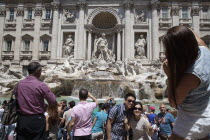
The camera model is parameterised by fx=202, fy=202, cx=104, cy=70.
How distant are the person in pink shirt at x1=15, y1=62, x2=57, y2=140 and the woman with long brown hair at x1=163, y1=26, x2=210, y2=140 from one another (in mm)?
1907

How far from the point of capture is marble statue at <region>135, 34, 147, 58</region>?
85.9ft

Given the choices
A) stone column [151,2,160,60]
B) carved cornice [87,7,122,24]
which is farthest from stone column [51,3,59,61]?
stone column [151,2,160,60]

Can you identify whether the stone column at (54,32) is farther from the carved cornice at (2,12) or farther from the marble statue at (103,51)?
the carved cornice at (2,12)

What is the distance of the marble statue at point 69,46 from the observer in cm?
2671

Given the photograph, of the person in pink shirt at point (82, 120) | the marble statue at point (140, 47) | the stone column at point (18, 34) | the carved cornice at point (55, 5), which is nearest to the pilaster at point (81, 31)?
the carved cornice at point (55, 5)

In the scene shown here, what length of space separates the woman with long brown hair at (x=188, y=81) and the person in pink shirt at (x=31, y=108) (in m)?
1.91

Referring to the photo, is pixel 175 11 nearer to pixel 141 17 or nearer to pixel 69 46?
pixel 141 17

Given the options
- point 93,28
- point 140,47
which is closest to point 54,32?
point 93,28

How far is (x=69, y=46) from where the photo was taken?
26938 millimetres

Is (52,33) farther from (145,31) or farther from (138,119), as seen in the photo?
(138,119)

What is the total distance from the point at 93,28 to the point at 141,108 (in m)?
24.9

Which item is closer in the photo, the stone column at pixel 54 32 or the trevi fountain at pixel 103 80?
the trevi fountain at pixel 103 80

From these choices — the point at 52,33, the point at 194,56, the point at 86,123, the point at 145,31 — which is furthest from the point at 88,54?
the point at 194,56

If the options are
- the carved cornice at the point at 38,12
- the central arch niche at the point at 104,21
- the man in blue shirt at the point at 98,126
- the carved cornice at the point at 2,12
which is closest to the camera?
the man in blue shirt at the point at 98,126
